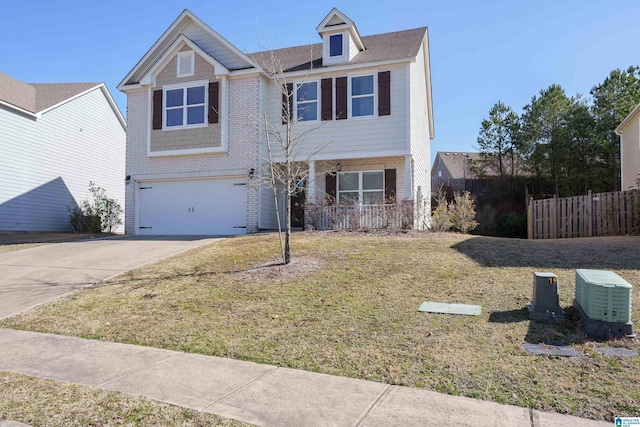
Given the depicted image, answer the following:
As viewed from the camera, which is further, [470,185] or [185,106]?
[470,185]

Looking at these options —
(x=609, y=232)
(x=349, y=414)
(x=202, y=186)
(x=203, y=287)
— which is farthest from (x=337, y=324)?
(x=202, y=186)

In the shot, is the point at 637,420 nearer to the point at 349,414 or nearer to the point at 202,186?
the point at 349,414

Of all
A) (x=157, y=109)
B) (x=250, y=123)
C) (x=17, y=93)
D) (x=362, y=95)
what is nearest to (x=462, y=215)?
(x=362, y=95)

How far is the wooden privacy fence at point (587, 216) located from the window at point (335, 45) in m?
8.84

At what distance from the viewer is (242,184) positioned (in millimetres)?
16719

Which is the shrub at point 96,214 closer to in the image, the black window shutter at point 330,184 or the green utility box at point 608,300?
the black window shutter at point 330,184

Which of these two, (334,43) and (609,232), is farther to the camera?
(334,43)

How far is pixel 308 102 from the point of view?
16484 mm

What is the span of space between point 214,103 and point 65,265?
843 centimetres

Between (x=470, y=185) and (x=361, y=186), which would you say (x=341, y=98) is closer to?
(x=361, y=186)

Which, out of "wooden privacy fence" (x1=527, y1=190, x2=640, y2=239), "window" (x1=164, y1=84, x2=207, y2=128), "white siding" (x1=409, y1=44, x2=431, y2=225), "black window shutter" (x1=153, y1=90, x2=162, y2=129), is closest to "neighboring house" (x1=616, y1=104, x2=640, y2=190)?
"wooden privacy fence" (x1=527, y1=190, x2=640, y2=239)

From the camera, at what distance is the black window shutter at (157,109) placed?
17562mm

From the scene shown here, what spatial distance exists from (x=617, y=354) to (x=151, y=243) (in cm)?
1247

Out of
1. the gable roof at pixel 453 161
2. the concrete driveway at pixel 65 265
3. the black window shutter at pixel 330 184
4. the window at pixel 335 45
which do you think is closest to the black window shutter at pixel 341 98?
the window at pixel 335 45
